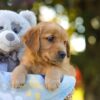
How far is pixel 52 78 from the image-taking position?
137 inches

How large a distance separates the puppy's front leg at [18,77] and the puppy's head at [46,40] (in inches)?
7.5

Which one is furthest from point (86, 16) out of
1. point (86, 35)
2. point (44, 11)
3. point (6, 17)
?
point (6, 17)

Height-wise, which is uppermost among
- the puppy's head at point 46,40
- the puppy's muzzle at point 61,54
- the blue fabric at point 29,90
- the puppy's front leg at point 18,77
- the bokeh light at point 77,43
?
the puppy's head at point 46,40

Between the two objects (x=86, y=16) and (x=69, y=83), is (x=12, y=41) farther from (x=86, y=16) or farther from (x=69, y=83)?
(x=86, y=16)

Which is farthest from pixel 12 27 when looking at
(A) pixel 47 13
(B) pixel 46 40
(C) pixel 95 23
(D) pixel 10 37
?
(C) pixel 95 23

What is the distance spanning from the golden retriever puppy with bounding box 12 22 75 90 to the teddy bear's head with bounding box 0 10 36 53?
88mm

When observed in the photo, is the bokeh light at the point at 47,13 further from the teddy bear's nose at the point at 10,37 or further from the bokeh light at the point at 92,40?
the teddy bear's nose at the point at 10,37

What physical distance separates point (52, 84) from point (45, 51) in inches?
12.2

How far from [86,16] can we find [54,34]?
581 cm

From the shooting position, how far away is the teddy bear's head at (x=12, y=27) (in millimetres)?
3721

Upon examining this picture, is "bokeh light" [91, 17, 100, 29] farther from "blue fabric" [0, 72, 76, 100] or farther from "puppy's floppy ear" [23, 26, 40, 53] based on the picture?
"blue fabric" [0, 72, 76, 100]

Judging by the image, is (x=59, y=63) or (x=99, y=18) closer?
(x=59, y=63)

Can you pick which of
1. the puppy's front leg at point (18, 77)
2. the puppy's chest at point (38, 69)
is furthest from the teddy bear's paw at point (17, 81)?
the puppy's chest at point (38, 69)

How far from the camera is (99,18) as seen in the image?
9.68 metres
